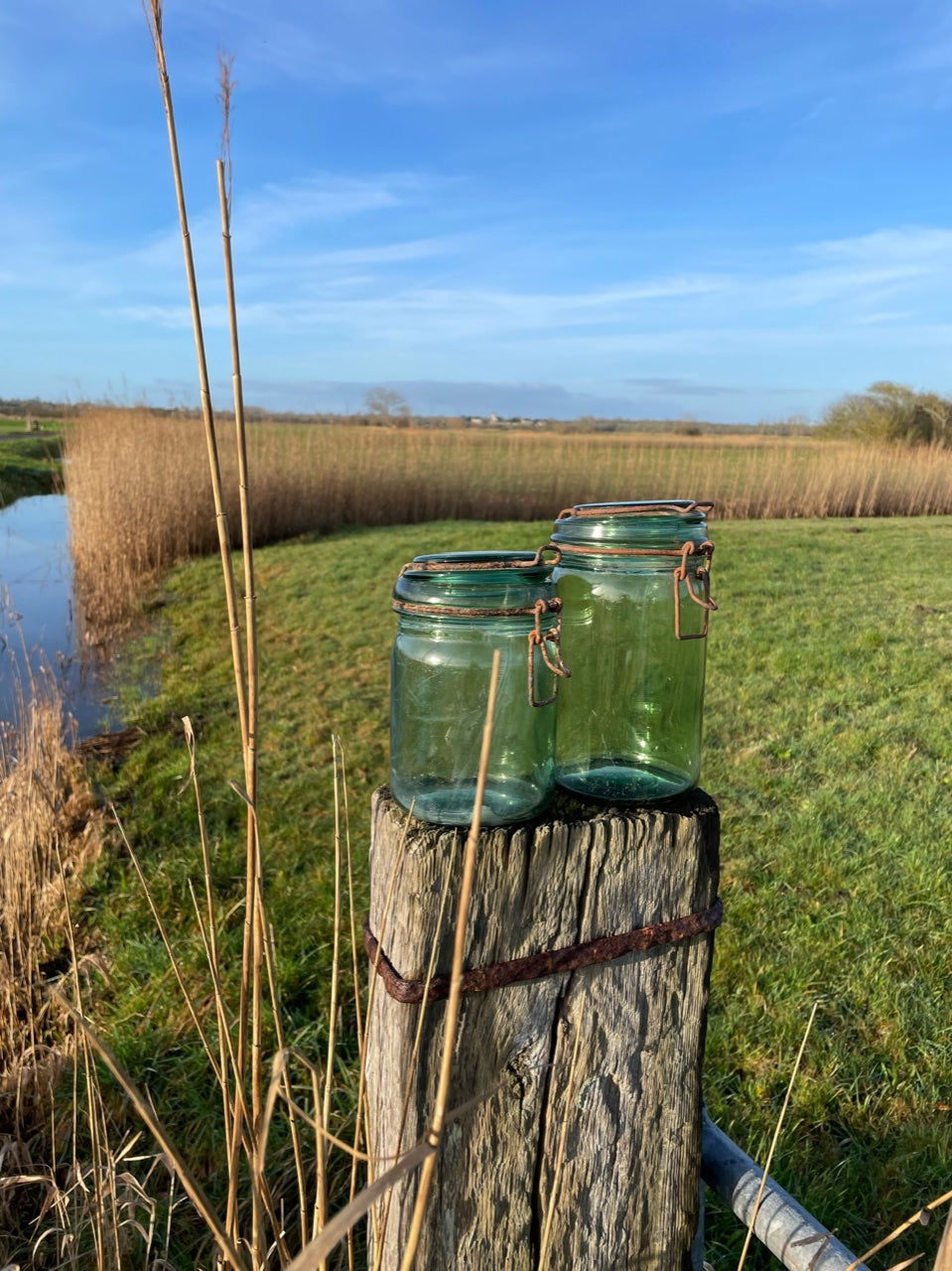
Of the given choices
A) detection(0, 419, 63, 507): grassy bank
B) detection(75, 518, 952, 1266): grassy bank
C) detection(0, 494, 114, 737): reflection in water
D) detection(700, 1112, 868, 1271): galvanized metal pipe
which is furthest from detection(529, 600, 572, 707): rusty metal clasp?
detection(0, 419, 63, 507): grassy bank

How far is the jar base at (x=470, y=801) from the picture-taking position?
98 cm

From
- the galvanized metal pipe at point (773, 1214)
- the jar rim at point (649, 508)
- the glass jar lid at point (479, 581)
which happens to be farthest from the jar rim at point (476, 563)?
the galvanized metal pipe at point (773, 1214)

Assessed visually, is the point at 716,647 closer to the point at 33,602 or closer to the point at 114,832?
the point at 114,832

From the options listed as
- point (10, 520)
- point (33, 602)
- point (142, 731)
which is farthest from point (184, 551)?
point (10, 520)

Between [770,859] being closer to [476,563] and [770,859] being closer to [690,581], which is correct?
[690,581]

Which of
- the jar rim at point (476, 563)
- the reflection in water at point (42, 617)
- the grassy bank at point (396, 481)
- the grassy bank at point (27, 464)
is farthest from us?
the grassy bank at point (27, 464)

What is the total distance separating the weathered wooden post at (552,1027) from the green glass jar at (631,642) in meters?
0.09

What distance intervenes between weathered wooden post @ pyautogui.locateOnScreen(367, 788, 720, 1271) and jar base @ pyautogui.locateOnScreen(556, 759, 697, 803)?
1.2 inches

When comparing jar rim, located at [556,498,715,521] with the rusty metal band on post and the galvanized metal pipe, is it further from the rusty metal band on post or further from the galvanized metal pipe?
the galvanized metal pipe

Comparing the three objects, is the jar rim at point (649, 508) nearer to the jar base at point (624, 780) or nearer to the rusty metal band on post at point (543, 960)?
the jar base at point (624, 780)

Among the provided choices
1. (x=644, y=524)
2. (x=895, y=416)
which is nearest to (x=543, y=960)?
(x=644, y=524)

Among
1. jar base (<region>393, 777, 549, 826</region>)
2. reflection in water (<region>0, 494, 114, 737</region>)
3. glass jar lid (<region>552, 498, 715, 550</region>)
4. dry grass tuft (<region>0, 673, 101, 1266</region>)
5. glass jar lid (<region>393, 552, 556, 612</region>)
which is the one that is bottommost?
reflection in water (<region>0, 494, 114, 737</region>)

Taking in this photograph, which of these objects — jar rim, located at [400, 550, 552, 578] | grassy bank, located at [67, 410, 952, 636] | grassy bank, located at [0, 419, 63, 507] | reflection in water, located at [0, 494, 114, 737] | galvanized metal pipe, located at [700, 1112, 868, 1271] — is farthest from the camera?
grassy bank, located at [0, 419, 63, 507]

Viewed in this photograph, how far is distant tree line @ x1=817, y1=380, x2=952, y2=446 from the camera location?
23.3 m
